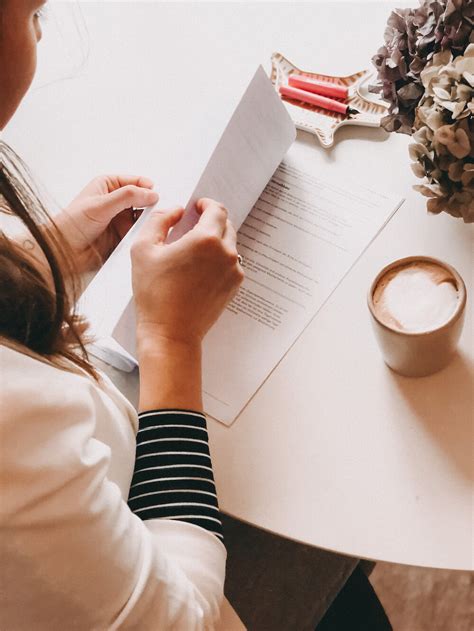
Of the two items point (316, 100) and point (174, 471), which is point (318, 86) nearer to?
point (316, 100)

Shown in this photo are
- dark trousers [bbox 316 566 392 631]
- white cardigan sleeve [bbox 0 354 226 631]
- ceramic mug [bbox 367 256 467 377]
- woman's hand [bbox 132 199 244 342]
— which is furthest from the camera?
dark trousers [bbox 316 566 392 631]

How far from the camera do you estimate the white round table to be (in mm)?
609

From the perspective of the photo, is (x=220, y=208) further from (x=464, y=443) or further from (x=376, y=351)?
(x=464, y=443)

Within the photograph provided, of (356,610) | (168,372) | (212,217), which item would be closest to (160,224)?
(212,217)

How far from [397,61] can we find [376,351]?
0.30m

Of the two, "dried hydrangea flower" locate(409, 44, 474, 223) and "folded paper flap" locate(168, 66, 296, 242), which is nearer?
"dried hydrangea flower" locate(409, 44, 474, 223)

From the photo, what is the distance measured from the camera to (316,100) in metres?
0.86

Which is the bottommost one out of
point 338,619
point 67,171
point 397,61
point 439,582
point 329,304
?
point 439,582

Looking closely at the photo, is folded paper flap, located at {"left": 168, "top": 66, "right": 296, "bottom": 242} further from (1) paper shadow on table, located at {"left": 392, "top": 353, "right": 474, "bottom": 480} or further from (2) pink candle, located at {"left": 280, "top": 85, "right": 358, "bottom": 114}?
(1) paper shadow on table, located at {"left": 392, "top": 353, "right": 474, "bottom": 480}

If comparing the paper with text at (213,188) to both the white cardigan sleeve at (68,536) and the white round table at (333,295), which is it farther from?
the white cardigan sleeve at (68,536)

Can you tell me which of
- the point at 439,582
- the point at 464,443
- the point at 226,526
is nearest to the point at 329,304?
the point at 464,443

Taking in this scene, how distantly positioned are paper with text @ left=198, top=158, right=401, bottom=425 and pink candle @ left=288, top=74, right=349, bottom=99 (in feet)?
0.39

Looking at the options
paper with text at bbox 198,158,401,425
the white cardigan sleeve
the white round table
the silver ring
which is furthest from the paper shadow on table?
the silver ring

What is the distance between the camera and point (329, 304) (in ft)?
2.37
